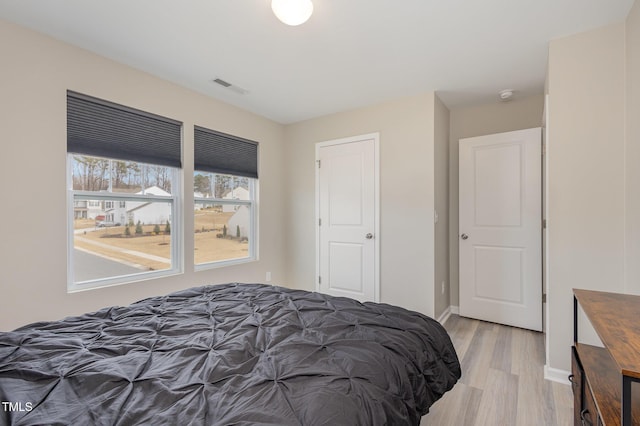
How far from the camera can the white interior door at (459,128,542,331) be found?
118 inches

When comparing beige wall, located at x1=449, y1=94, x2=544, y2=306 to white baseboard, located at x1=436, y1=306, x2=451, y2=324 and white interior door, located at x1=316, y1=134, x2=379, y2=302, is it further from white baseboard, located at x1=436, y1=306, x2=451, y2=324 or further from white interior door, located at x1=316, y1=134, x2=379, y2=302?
white interior door, located at x1=316, y1=134, x2=379, y2=302

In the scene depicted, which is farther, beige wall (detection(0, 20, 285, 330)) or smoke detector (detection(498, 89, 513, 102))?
smoke detector (detection(498, 89, 513, 102))

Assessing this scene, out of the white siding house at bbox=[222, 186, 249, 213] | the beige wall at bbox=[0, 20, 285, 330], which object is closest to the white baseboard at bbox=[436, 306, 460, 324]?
the white siding house at bbox=[222, 186, 249, 213]

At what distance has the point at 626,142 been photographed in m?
1.89

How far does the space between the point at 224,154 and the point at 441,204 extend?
2.54 metres

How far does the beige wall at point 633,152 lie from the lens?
173 cm

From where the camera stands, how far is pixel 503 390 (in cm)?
200

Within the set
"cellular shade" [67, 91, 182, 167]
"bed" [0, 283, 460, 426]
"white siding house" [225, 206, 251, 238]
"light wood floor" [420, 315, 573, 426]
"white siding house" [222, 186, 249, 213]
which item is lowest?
"light wood floor" [420, 315, 573, 426]

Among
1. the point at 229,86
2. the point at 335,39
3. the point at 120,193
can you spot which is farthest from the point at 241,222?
the point at 335,39

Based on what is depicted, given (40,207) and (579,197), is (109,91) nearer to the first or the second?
(40,207)

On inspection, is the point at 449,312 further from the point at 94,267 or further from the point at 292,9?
the point at 94,267

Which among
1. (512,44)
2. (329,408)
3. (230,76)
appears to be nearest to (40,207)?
(230,76)

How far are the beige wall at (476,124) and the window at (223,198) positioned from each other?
246 cm

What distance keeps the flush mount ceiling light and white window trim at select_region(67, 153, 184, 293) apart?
74.6 inches
